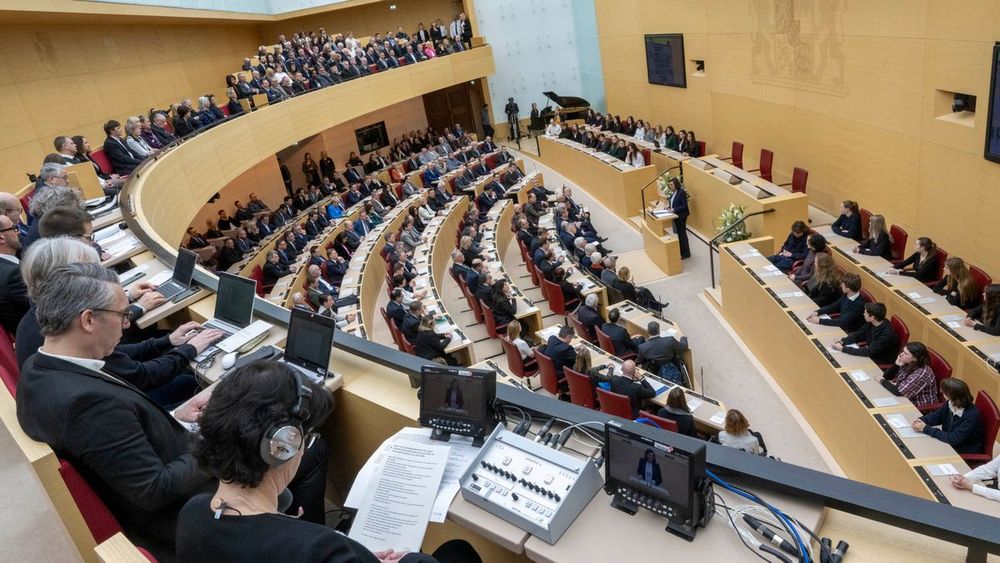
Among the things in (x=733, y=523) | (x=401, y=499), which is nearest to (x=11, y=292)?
(x=401, y=499)

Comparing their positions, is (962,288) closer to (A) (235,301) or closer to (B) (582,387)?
(B) (582,387)

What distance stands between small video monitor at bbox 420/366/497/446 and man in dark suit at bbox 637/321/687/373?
5210 millimetres

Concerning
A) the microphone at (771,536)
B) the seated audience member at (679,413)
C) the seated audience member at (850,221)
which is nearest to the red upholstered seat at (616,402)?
the seated audience member at (679,413)

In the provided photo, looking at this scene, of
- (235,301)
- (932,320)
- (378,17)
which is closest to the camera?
(235,301)

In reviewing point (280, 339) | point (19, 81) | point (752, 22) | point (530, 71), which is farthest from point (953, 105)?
point (530, 71)

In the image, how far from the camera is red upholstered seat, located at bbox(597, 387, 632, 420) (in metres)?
5.86

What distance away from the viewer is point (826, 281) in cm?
741

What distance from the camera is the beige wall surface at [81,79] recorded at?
9.13m

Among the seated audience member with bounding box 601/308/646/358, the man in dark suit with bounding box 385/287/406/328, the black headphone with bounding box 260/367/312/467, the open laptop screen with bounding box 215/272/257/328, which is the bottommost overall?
the seated audience member with bounding box 601/308/646/358

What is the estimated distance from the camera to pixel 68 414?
2031 mm

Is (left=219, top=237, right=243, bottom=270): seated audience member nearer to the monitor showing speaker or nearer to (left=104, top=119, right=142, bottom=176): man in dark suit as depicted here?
(left=104, top=119, right=142, bottom=176): man in dark suit

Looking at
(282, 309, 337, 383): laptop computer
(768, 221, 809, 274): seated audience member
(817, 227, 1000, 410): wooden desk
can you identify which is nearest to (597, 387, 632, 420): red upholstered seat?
(817, 227, 1000, 410): wooden desk

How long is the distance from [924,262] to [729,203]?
4174 mm

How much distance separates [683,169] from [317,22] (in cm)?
1564
